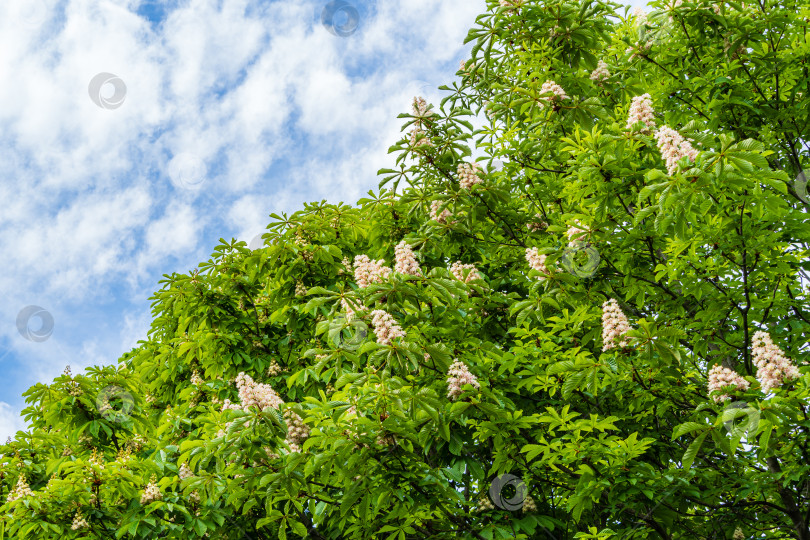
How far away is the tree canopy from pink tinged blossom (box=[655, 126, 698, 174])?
0.03m

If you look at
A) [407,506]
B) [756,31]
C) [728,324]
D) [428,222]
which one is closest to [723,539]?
[728,324]

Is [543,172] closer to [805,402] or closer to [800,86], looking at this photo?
[800,86]

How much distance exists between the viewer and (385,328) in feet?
17.4

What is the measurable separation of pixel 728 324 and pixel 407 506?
434 centimetres

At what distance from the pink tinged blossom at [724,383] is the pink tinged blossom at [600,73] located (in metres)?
5.31

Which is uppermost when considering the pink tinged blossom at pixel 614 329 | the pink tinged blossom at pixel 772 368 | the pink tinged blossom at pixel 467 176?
the pink tinged blossom at pixel 467 176

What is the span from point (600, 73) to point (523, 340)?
4291mm

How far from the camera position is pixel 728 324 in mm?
7602

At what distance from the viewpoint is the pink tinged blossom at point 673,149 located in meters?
5.35

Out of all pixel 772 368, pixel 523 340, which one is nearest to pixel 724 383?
pixel 772 368

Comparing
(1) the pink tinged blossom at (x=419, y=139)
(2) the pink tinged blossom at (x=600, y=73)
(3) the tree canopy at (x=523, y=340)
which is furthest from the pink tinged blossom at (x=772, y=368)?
(2) the pink tinged blossom at (x=600, y=73)

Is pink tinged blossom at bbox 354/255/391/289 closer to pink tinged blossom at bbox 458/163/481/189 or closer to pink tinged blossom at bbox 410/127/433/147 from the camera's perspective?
pink tinged blossom at bbox 458/163/481/189

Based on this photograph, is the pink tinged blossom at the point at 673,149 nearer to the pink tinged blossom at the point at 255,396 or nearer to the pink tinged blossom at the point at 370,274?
the pink tinged blossom at the point at 370,274

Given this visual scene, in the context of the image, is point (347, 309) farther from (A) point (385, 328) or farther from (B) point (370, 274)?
(A) point (385, 328)
